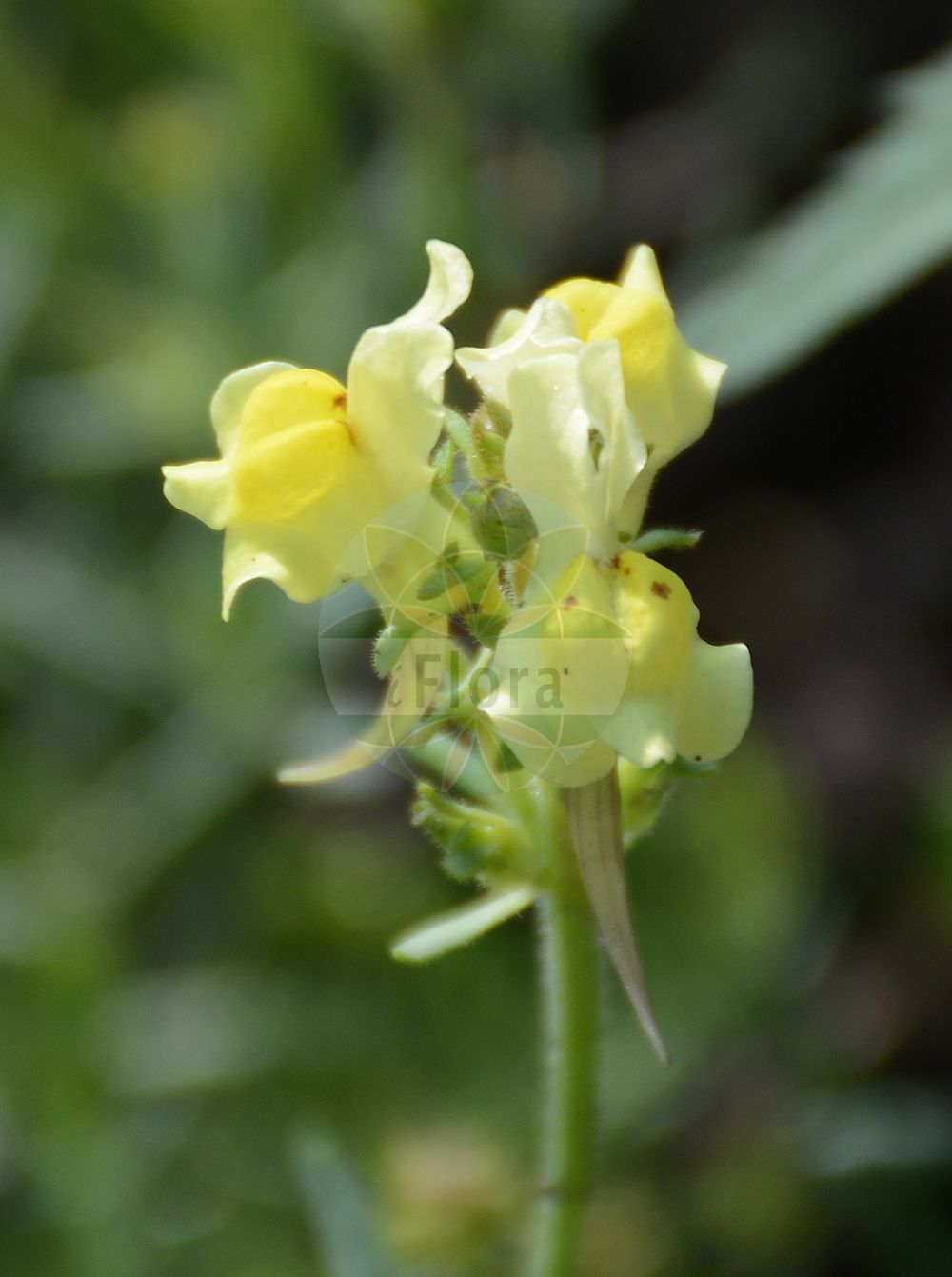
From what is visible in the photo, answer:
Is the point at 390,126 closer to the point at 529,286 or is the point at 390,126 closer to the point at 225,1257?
the point at 529,286

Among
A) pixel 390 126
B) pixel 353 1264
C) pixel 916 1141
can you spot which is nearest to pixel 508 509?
pixel 353 1264

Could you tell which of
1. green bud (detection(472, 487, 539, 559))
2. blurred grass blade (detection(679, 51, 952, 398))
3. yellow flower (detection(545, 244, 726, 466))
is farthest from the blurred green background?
green bud (detection(472, 487, 539, 559))

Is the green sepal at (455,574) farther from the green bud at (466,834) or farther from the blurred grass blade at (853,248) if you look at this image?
the blurred grass blade at (853,248)

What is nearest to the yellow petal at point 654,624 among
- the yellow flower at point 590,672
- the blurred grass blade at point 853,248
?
the yellow flower at point 590,672

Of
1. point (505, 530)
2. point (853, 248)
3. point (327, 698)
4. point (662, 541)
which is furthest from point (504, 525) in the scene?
point (327, 698)

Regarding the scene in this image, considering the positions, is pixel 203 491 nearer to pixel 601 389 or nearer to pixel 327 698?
pixel 601 389

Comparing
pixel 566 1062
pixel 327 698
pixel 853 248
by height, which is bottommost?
pixel 566 1062
